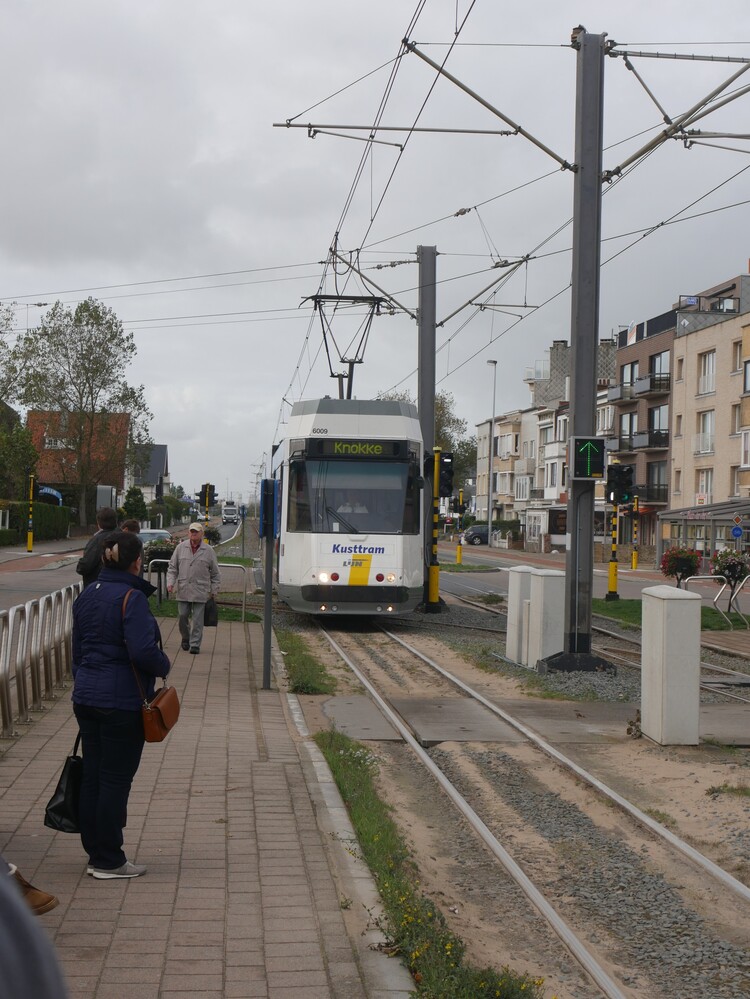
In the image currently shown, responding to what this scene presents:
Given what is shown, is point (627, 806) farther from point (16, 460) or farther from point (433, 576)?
point (16, 460)

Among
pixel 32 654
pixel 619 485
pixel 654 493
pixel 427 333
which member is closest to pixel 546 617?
pixel 32 654

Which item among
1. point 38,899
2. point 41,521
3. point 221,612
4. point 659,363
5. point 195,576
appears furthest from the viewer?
point 659,363

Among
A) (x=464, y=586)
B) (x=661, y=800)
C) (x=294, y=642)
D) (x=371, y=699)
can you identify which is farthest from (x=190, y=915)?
(x=464, y=586)

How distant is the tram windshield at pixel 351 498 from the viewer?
19.2 meters

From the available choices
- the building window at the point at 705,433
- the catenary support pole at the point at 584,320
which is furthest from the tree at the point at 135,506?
the catenary support pole at the point at 584,320

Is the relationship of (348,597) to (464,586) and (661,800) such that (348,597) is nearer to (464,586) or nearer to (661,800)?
(661,800)

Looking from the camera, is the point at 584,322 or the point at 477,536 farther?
the point at 477,536

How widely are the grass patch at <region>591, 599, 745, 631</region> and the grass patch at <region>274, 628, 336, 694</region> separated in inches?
301

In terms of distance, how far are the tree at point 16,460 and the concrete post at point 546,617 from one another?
52.5 meters

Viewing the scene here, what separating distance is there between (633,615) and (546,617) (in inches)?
410

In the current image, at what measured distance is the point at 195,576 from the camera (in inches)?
602

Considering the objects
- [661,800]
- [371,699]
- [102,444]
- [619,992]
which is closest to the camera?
[619,992]

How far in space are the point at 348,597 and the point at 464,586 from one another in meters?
17.1

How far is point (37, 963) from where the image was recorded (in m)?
1.20
